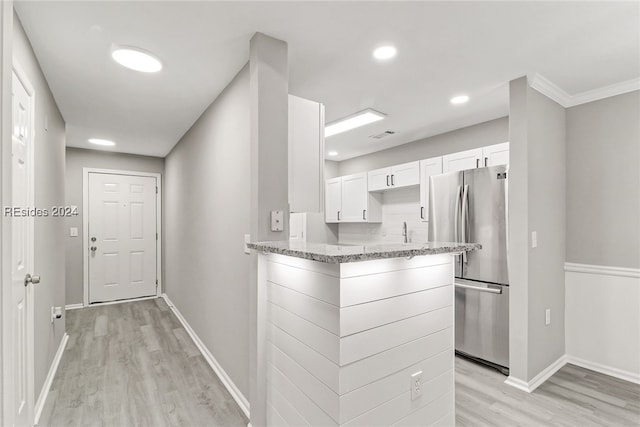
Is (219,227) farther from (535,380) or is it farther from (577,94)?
(577,94)

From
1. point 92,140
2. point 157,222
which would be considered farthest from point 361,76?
point 157,222

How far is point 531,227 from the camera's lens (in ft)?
8.53

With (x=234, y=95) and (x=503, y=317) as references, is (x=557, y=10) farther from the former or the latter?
(x=503, y=317)

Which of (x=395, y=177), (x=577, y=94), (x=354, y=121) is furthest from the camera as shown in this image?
(x=395, y=177)

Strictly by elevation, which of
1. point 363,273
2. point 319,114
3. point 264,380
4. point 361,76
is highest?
point 361,76

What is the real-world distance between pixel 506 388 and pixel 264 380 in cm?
199

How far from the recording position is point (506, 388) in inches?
101

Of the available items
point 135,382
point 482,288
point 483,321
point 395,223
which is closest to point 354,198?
point 395,223

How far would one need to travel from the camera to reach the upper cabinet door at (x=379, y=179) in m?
4.50

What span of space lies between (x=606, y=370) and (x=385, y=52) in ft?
10.9

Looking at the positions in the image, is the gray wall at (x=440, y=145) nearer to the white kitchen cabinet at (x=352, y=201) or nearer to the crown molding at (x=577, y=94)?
the white kitchen cabinet at (x=352, y=201)

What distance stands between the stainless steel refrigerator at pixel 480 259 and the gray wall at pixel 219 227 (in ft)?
6.94

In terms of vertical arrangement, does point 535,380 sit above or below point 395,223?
below

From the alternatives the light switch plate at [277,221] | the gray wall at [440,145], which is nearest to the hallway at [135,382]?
the light switch plate at [277,221]
